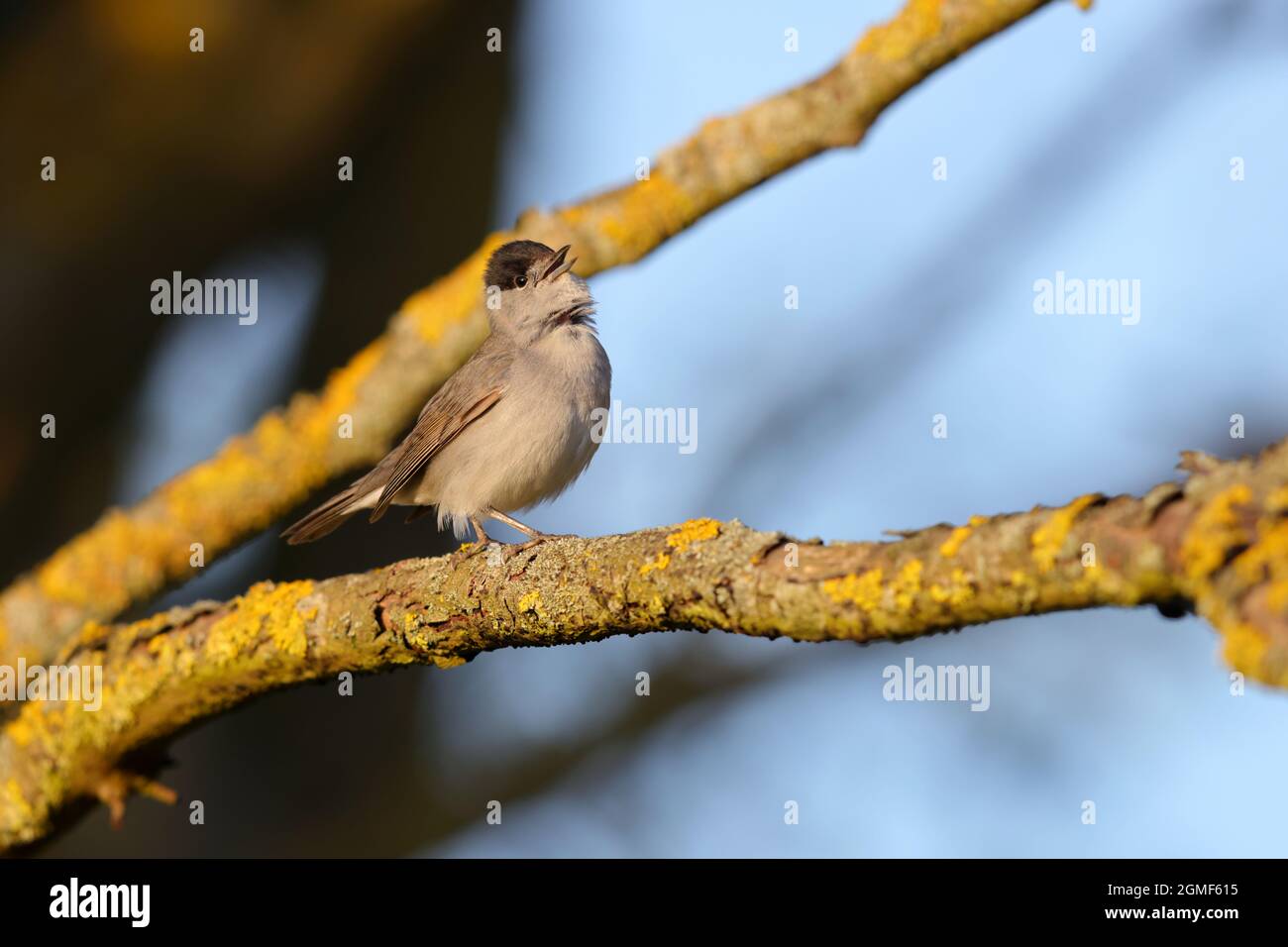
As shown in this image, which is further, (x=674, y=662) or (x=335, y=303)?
(x=674, y=662)

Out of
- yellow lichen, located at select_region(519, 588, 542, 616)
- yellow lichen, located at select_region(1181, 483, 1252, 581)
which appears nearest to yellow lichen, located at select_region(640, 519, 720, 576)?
yellow lichen, located at select_region(519, 588, 542, 616)

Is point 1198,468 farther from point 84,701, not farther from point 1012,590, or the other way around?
point 84,701

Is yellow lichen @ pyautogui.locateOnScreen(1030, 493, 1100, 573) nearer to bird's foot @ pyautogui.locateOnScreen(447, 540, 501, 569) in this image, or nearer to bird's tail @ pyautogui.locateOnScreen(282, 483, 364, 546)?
bird's foot @ pyautogui.locateOnScreen(447, 540, 501, 569)

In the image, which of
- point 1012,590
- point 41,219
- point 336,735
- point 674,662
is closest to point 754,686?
point 674,662

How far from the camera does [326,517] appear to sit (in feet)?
21.2

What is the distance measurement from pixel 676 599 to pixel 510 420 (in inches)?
132

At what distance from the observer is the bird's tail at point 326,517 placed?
6418 millimetres

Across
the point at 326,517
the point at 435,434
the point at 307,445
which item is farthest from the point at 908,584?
the point at 326,517

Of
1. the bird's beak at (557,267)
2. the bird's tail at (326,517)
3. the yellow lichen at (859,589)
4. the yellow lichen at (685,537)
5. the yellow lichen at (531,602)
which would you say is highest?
the bird's beak at (557,267)

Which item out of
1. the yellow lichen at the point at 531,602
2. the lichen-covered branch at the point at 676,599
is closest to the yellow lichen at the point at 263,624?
the lichen-covered branch at the point at 676,599

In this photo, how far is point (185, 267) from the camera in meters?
6.14

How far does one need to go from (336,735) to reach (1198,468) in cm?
644

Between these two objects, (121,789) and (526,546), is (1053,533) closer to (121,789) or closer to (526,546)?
(526,546)

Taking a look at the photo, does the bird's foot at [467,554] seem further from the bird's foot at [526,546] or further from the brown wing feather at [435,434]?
the brown wing feather at [435,434]
